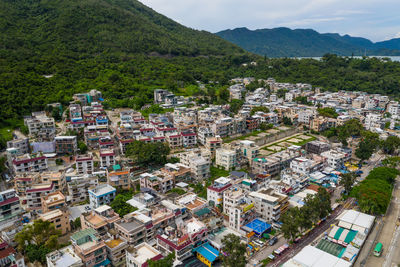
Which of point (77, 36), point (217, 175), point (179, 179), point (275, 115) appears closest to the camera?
point (179, 179)

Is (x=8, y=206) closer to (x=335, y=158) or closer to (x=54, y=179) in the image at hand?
(x=54, y=179)

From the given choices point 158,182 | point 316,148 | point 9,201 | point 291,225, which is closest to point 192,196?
point 158,182

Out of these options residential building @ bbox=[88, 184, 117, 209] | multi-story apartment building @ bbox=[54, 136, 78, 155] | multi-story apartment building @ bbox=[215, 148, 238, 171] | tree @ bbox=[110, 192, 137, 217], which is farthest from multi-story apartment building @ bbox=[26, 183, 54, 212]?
multi-story apartment building @ bbox=[215, 148, 238, 171]

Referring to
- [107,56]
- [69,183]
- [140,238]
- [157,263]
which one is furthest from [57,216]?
[107,56]

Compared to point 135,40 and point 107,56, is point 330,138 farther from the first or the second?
point 135,40

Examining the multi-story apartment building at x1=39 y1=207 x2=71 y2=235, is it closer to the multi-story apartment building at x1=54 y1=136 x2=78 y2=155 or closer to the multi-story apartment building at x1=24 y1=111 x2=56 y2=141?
the multi-story apartment building at x1=54 y1=136 x2=78 y2=155
